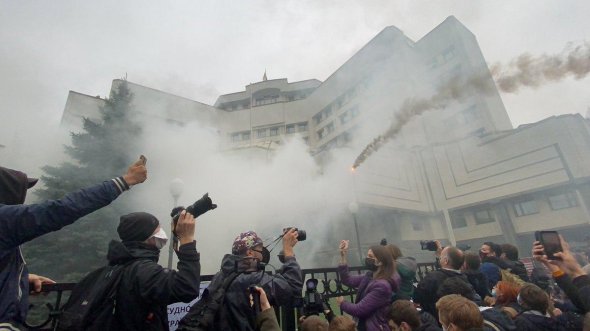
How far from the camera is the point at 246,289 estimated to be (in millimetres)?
2070

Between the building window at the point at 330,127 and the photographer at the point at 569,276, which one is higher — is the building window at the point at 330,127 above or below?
above

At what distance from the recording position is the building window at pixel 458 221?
22219mm

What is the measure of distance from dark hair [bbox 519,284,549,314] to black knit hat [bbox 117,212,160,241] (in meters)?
3.18

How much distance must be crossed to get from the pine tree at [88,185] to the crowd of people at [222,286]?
11.4 meters

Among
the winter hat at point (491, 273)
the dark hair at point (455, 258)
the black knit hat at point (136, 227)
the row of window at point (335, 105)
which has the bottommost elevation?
the winter hat at point (491, 273)

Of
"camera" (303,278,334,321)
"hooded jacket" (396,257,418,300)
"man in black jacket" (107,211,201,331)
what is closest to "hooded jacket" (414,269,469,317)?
"hooded jacket" (396,257,418,300)

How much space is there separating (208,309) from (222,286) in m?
0.17

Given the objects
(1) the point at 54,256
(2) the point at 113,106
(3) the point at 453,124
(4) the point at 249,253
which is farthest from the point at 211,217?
(3) the point at 453,124

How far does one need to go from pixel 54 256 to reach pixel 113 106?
8.28m

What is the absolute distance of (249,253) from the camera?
2459 millimetres

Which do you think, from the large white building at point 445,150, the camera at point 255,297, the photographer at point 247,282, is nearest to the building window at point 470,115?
the large white building at point 445,150

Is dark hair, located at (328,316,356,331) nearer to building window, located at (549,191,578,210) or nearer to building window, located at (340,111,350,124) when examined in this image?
building window, located at (549,191,578,210)

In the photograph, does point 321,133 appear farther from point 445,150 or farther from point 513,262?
point 513,262

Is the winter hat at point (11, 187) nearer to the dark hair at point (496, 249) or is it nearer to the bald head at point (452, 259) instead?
the bald head at point (452, 259)
